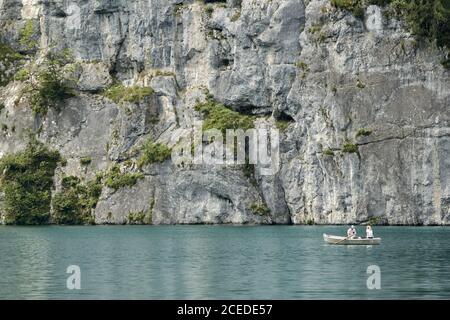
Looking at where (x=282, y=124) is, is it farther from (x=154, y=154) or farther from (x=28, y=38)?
(x=28, y=38)

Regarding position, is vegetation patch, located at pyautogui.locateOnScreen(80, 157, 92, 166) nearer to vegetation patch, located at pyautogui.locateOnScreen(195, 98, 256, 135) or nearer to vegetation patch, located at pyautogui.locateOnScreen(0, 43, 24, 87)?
vegetation patch, located at pyautogui.locateOnScreen(195, 98, 256, 135)

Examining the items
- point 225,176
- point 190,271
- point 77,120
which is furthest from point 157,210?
point 190,271

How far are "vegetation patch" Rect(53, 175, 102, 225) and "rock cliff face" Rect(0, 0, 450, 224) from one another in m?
1.84

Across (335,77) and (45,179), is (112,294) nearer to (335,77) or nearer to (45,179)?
(335,77)

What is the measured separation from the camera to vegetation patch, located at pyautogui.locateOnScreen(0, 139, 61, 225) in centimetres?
13938

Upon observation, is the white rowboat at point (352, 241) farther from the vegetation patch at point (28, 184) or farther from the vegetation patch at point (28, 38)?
the vegetation patch at point (28, 38)

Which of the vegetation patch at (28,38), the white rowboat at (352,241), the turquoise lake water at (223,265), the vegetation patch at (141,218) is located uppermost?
the vegetation patch at (28,38)

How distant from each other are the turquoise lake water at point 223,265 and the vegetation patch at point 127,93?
3635 cm

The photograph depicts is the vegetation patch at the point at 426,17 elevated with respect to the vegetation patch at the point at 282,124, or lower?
elevated

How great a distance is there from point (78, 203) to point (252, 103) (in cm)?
2785

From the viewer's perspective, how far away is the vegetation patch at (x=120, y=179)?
443 ft

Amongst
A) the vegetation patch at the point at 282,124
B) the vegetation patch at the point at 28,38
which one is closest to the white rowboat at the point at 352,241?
the vegetation patch at the point at 282,124

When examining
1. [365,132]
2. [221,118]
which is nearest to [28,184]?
[221,118]

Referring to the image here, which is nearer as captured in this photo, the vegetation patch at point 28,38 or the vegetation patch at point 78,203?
the vegetation patch at point 78,203
